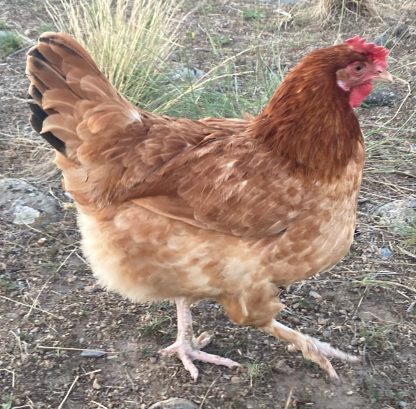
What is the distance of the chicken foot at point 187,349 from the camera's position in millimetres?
2949

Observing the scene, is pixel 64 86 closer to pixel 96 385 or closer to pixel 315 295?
pixel 96 385

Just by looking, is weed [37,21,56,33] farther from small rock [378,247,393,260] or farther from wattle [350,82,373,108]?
wattle [350,82,373,108]

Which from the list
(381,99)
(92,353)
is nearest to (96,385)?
(92,353)

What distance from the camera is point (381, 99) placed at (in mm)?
5180

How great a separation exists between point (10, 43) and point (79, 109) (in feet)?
12.1

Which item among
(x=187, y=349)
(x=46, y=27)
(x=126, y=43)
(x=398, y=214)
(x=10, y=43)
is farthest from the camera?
Result: (x=10, y=43)

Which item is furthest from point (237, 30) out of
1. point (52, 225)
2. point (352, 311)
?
point (352, 311)

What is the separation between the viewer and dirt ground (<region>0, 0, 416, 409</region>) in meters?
2.81

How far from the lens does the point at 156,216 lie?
2.62 metres

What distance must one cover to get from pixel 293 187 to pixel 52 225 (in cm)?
179

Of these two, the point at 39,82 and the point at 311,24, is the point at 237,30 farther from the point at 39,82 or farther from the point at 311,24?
the point at 39,82

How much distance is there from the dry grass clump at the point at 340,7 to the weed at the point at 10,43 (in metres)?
3.04

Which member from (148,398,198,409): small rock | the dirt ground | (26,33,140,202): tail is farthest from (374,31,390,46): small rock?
(148,398,198,409): small rock

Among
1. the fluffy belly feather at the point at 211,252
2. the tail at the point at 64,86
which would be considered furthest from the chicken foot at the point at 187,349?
the tail at the point at 64,86
